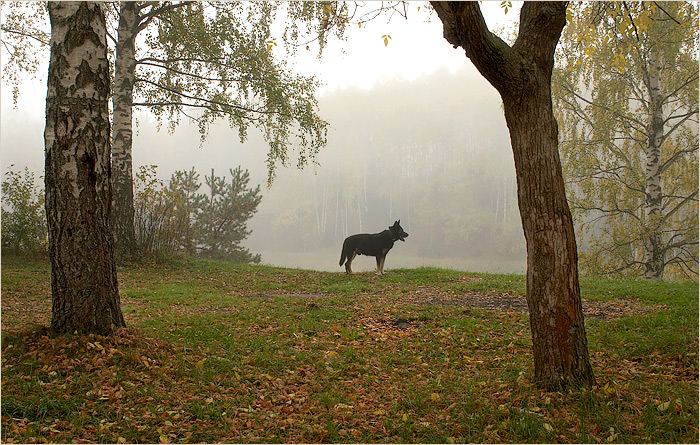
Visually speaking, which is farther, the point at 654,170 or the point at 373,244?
the point at 654,170

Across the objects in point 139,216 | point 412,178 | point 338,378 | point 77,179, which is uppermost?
point 412,178

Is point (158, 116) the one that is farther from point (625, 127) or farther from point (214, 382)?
point (625, 127)

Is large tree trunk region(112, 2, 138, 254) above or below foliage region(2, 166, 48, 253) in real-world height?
above

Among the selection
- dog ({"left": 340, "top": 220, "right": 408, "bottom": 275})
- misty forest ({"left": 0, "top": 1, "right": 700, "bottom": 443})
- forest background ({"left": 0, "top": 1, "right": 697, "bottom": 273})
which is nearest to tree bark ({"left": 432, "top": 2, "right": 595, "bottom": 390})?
misty forest ({"left": 0, "top": 1, "right": 700, "bottom": 443})

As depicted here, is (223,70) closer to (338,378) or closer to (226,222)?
(226,222)

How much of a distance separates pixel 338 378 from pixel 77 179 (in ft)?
11.7

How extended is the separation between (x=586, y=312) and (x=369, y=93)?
84794 mm

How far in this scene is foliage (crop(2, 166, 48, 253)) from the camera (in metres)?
13.2

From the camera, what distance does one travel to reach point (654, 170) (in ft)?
49.2

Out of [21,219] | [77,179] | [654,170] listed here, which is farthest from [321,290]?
[654,170]

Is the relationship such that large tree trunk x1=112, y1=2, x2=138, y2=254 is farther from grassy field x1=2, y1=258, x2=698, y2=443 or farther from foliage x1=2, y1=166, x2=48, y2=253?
grassy field x1=2, y1=258, x2=698, y2=443

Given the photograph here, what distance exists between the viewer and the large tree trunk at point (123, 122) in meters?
13.1

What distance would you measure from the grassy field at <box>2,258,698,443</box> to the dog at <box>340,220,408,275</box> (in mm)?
5328

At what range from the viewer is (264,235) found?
7606 centimetres
